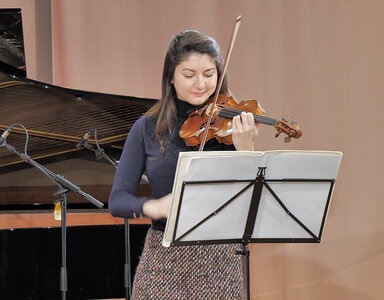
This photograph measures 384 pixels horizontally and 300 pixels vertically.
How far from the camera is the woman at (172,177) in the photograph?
5.41 ft

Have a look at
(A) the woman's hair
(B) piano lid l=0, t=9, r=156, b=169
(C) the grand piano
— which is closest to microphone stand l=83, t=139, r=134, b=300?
(C) the grand piano

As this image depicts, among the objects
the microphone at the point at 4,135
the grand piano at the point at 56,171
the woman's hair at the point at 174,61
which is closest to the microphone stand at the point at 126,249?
the grand piano at the point at 56,171

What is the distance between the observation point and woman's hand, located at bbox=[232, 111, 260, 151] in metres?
1.69

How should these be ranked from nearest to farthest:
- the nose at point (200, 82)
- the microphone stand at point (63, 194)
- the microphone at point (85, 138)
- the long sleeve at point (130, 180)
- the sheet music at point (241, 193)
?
the sheet music at point (241, 193)
the long sleeve at point (130, 180)
the nose at point (200, 82)
the microphone stand at point (63, 194)
the microphone at point (85, 138)

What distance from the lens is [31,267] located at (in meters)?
3.16

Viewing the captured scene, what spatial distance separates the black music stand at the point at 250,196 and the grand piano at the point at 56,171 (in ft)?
5.17

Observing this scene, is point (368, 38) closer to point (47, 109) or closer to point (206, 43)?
point (47, 109)

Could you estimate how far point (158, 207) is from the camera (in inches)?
62.3

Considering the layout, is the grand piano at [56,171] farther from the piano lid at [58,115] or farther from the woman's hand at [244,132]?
the woman's hand at [244,132]

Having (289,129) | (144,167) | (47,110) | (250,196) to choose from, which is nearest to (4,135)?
(47,110)

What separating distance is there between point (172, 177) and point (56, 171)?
1851 millimetres

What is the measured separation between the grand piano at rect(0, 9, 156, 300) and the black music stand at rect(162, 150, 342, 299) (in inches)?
62.0

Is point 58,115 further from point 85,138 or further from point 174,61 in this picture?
point 174,61

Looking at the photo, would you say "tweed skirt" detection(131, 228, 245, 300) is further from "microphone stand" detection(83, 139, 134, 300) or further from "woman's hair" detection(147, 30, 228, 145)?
"microphone stand" detection(83, 139, 134, 300)
